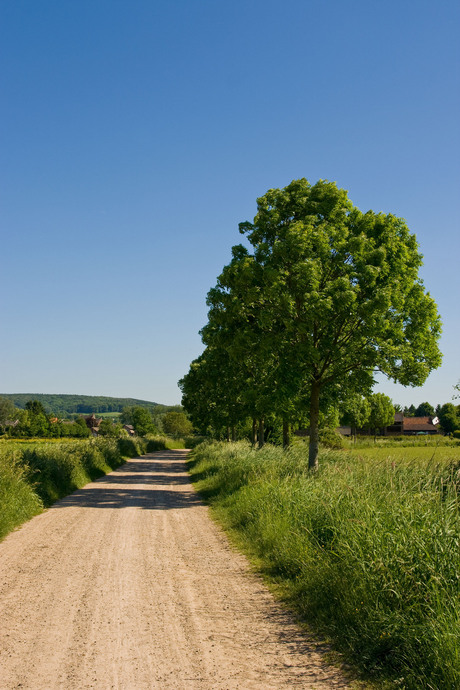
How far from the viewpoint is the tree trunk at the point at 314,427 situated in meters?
16.7

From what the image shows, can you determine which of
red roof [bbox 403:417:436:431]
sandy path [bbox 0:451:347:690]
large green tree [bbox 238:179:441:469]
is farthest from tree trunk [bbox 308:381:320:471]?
red roof [bbox 403:417:436:431]

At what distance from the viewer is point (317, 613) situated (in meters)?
6.24

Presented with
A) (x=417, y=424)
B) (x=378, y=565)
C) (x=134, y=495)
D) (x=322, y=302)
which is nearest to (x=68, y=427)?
(x=417, y=424)

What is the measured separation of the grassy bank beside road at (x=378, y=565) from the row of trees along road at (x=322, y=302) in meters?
5.97

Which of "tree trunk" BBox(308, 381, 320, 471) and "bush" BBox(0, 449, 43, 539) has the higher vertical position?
"tree trunk" BBox(308, 381, 320, 471)

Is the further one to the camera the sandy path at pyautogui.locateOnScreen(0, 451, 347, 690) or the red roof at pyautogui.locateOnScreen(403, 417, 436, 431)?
the red roof at pyautogui.locateOnScreen(403, 417, 436, 431)

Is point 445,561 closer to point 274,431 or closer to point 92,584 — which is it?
point 92,584

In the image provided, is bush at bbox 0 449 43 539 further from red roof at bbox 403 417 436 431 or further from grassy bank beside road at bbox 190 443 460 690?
red roof at bbox 403 417 436 431

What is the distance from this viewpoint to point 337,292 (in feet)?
48.7

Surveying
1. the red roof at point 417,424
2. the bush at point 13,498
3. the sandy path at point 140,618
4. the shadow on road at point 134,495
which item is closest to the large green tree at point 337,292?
the shadow on road at point 134,495

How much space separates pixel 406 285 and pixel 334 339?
290 cm

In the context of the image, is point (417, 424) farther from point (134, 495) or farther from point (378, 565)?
point (378, 565)

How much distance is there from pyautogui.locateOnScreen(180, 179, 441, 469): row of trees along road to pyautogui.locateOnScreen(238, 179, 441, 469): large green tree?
3 cm

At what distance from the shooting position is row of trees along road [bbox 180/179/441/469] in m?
15.5
